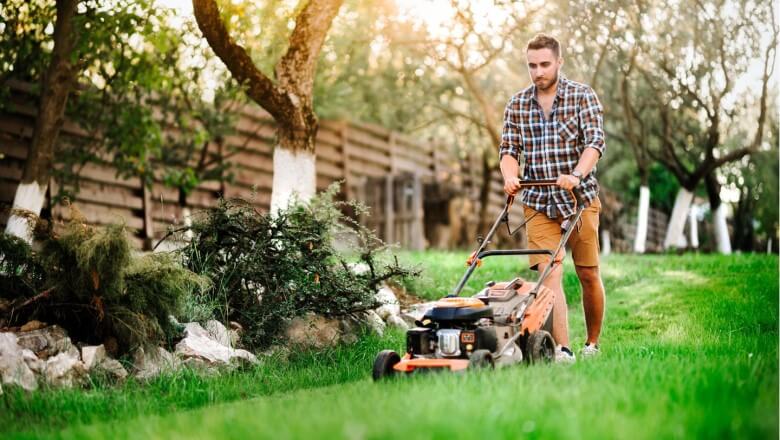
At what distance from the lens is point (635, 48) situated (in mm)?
16062

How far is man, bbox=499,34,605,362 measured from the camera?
593 cm

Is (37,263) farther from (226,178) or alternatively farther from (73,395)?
(226,178)

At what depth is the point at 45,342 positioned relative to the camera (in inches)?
220

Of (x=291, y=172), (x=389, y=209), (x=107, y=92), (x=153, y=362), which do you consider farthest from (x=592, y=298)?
(x=389, y=209)

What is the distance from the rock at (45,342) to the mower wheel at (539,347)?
2797 millimetres

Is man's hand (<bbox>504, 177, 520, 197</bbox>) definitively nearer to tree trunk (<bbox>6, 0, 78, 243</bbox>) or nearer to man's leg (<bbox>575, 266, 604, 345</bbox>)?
man's leg (<bbox>575, 266, 604, 345</bbox>)

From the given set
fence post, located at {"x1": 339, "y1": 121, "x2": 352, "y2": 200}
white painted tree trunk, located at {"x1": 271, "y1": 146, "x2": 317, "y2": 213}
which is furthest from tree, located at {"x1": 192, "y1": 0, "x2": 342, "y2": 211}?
fence post, located at {"x1": 339, "y1": 121, "x2": 352, "y2": 200}

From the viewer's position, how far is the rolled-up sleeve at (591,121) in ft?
19.4

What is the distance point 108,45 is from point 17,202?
7.71 ft

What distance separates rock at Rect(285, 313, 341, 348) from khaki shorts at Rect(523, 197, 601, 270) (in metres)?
1.76

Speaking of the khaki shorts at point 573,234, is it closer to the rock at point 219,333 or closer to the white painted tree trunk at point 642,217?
the rock at point 219,333

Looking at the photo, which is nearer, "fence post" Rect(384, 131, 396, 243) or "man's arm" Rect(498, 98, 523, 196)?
"man's arm" Rect(498, 98, 523, 196)

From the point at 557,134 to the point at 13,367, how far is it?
3.68 metres

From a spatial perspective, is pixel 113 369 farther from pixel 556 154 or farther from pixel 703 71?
pixel 703 71
